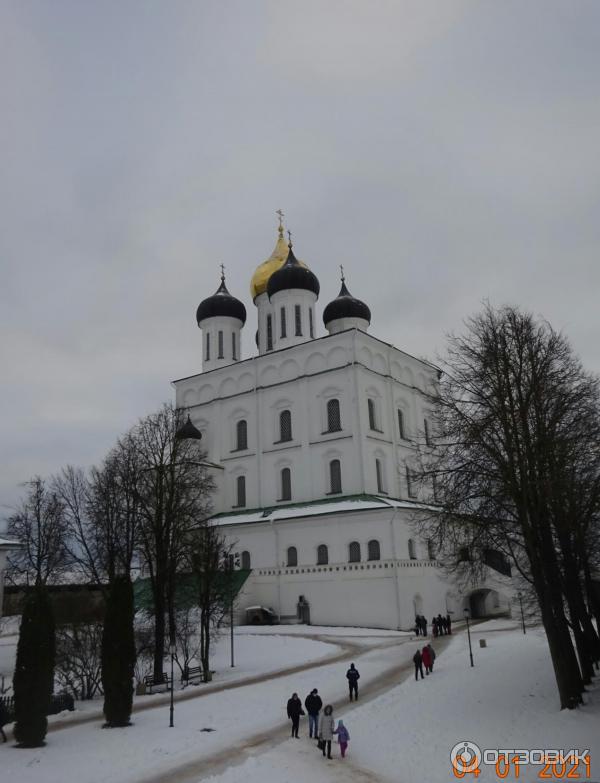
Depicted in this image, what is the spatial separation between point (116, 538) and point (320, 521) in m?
15.4

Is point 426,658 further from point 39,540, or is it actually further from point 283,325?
point 283,325

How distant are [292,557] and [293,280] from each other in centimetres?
1973

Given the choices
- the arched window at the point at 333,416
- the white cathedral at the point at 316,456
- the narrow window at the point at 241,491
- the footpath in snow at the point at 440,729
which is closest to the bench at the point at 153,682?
the footpath in snow at the point at 440,729

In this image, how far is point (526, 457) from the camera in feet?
46.0

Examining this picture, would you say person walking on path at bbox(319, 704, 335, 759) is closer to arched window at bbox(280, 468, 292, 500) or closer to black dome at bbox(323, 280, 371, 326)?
arched window at bbox(280, 468, 292, 500)

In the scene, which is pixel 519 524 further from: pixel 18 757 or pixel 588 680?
pixel 18 757

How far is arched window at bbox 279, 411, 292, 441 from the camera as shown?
42875mm

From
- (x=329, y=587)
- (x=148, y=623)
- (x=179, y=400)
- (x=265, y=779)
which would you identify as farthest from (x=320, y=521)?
(x=265, y=779)

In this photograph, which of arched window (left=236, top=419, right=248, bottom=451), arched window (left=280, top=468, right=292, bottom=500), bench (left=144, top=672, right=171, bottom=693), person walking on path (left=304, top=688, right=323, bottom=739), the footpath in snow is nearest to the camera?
the footpath in snow

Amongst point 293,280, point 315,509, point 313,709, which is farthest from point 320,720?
point 293,280

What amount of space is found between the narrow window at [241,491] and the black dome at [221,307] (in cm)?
1347

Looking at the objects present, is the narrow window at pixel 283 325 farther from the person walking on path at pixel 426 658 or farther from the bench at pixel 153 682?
the person walking on path at pixel 426 658
